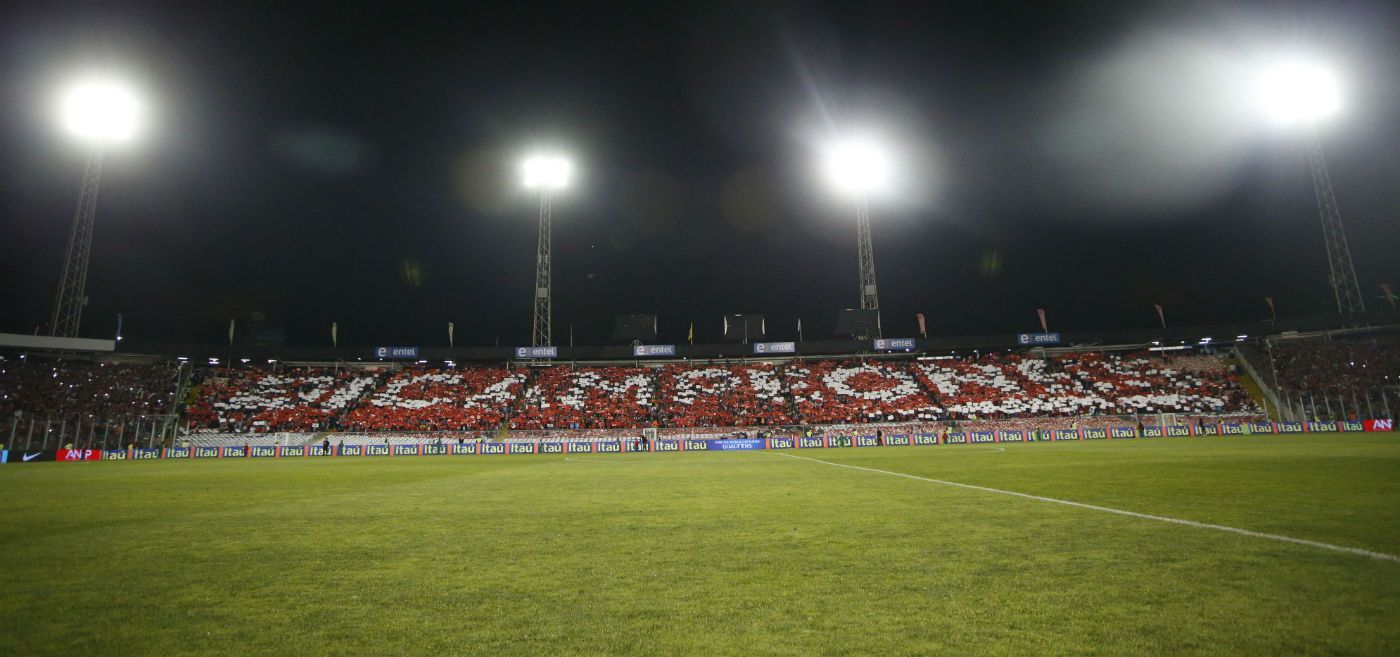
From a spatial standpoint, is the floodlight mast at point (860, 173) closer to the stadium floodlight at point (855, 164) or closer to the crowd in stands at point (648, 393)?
the stadium floodlight at point (855, 164)

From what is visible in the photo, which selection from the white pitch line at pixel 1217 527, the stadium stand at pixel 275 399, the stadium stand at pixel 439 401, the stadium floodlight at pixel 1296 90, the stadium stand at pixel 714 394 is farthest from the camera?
the stadium stand at pixel 439 401

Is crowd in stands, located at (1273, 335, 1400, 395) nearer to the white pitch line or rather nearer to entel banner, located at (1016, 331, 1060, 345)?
entel banner, located at (1016, 331, 1060, 345)

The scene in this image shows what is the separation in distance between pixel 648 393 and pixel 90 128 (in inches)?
1478

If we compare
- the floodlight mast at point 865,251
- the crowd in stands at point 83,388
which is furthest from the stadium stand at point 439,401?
the floodlight mast at point 865,251

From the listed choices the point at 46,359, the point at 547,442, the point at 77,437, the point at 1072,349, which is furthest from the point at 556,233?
the point at 1072,349

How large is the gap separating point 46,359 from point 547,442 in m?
35.9

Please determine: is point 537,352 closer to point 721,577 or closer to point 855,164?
point 855,164

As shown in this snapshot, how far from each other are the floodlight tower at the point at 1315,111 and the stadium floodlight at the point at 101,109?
6176 centimetres

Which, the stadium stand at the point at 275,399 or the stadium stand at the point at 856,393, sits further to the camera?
the stadium stand at the point at 856,393

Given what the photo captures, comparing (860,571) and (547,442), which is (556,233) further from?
(860,571)

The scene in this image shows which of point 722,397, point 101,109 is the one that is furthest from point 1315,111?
point 101,109

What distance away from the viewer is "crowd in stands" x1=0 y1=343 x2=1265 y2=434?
141 feet

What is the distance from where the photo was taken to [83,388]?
1624 inches

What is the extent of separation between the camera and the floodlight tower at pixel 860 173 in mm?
43219
